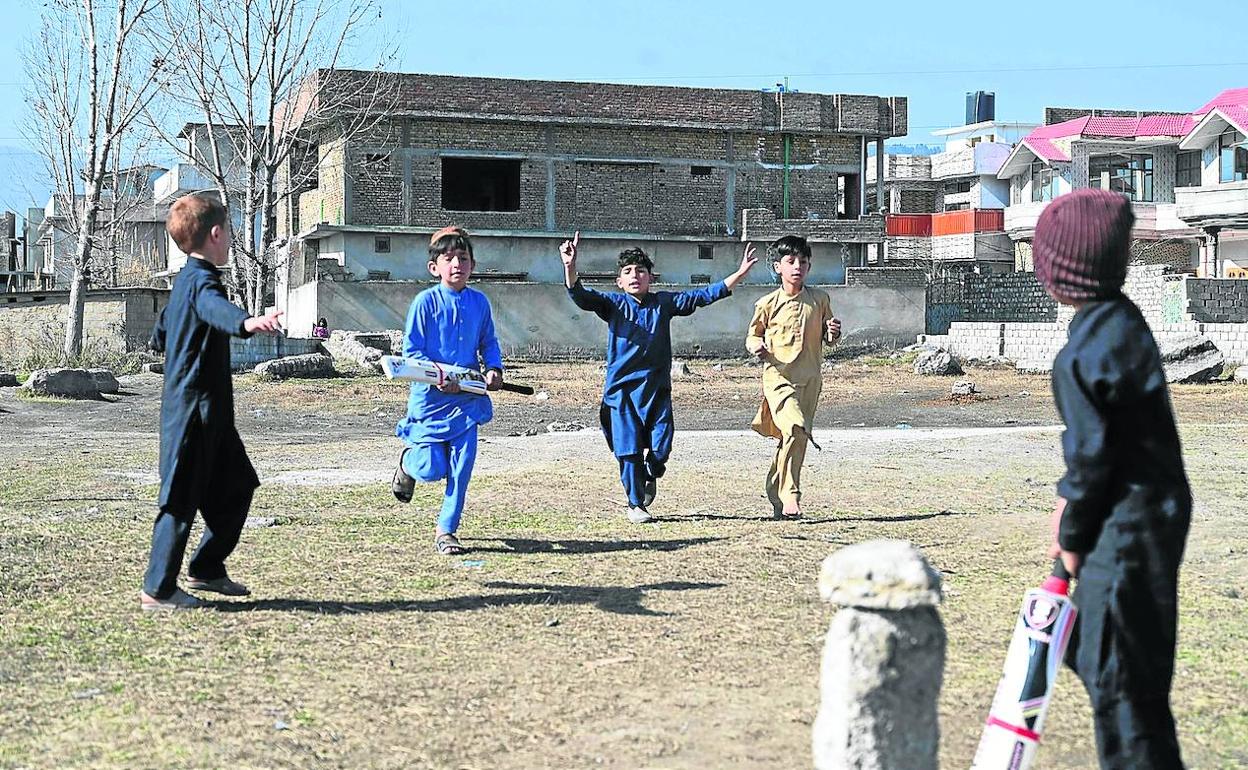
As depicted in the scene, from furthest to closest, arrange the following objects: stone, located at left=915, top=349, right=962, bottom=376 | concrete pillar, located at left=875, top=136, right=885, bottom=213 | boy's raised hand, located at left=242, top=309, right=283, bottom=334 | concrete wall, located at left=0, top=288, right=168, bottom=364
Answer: concrete pillar, located at left=875, top=136, right=885, bottom=213, concrete wall, located at left=0, top=288, right=168, bottom=364, stone, located at left=915, top=349, right=962, bottom=376, boy's raised hand, located at left=242, top=309, right=283, bottom=334

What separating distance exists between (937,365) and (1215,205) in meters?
18.6

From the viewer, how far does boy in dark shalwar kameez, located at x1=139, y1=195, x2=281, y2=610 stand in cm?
609

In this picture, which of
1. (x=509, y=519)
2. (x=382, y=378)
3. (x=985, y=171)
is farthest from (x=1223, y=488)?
(x=985, y=171)

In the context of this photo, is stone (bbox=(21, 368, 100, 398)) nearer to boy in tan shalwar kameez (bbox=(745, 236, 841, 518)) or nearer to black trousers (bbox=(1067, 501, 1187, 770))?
boy in tan shalwar kameez (bbox=(745, 236, 841, 518))

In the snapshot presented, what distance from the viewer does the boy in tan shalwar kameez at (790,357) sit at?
31.2 feet

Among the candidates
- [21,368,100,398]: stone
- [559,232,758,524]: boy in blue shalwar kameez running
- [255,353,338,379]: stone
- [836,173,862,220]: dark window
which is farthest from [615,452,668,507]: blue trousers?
[836,173,862,220]: dark window

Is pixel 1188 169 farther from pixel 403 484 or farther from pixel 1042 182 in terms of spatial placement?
pixel 403 484

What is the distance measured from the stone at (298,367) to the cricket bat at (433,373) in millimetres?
18141

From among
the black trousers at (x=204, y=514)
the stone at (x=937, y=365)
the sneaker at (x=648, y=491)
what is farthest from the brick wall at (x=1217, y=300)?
the black trousers at (x=204, y=514)

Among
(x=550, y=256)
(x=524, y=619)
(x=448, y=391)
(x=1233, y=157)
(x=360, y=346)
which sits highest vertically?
(x=1233, y=157)

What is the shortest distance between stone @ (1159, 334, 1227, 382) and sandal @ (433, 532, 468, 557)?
68.9 feet

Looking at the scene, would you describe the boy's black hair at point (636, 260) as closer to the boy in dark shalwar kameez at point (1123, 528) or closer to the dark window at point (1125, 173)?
the boy in dark shalwar kameez at point (1123, 528)

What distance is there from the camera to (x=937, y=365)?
2939 centimetres

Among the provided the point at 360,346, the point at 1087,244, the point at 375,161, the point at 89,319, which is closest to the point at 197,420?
the point at 1087,244
